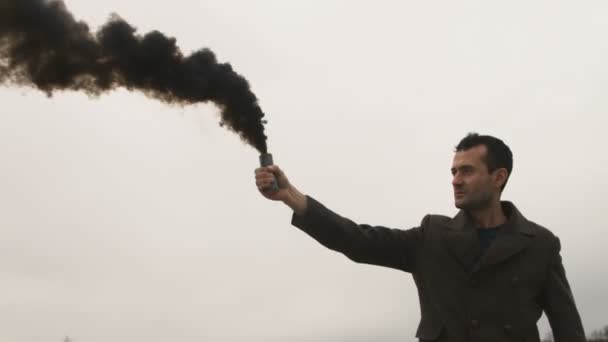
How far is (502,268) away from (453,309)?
604 mm

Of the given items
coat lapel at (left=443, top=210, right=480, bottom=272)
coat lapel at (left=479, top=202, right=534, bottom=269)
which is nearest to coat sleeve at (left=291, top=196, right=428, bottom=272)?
coat lapel at (left=443, top=210, right=480, bottom=272)

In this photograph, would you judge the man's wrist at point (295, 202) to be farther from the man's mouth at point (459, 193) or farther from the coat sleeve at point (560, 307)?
the coat sleeve at point (560, 307)

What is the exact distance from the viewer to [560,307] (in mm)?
6223

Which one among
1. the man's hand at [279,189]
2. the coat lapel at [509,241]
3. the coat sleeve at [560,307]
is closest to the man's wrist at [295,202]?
the man's hand at [279,189]

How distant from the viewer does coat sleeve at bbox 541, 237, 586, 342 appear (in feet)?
20.3

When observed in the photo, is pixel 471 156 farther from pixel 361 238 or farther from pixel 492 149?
pixel 361 238

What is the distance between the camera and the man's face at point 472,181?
6414mm

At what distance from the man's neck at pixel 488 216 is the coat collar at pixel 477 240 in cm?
6

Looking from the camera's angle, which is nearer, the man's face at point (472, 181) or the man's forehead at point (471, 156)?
the man's face at point (472, 181)

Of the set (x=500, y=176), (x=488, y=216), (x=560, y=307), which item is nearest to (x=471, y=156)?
(x=500, y=176)

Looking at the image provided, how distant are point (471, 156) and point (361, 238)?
136 cm

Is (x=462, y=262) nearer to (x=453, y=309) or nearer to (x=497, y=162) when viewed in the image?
(x=453, y=309)

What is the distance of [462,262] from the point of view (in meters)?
6.30

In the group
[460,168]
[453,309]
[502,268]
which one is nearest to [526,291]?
[502,268]
